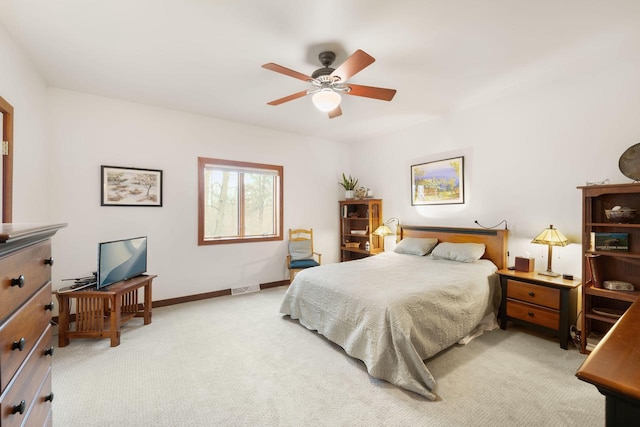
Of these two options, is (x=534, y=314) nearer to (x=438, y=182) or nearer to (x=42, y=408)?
(x=438, y=182)

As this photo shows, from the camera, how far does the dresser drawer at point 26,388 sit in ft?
2.75

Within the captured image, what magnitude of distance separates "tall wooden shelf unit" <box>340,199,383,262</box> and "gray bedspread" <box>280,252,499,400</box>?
1576 millimetres

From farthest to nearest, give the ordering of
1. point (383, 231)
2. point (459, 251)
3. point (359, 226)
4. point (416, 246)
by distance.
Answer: point (359, 226)
point (383, 231)
point (416, 246)
point (459, 251)

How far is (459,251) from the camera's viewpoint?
3602 mm

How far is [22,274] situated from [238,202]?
12.1ft

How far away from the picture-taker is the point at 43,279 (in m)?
1.17

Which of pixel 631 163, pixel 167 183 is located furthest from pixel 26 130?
pixel 631 163

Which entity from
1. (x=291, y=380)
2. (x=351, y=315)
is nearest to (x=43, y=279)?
(x=291, y=380)

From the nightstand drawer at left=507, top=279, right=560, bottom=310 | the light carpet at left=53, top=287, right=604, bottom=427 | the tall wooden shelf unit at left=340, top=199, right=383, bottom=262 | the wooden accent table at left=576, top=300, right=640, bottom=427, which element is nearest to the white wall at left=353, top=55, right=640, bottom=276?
the nightstand drawer at left=507, top=279, right=560, bottom=310

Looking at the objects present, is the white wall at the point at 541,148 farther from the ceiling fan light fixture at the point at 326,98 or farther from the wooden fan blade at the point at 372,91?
the ceiling fan light fixture at the point at 326,98

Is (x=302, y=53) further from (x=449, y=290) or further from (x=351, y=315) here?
(x=449, y=290)

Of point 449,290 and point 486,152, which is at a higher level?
point 486,152

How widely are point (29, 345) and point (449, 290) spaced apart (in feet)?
9.04

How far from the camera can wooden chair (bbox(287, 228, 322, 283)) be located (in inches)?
179
